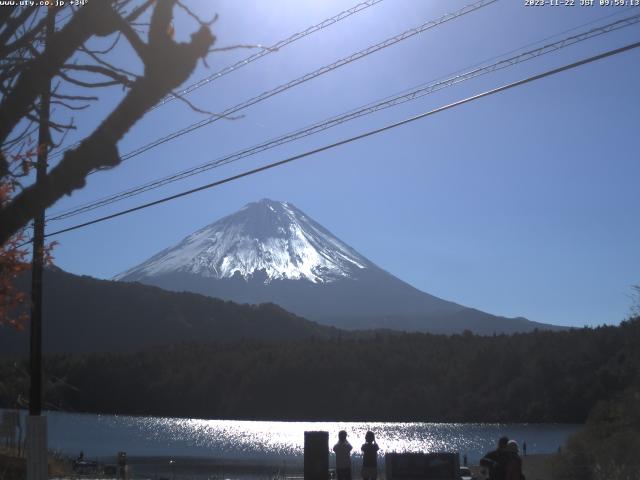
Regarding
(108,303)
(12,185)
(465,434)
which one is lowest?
(465,434)

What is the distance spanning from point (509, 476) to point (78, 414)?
97.3 meters

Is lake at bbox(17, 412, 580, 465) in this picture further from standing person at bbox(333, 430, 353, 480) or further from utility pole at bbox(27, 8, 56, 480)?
utility pole at bbox(27, 8, 56, 480)

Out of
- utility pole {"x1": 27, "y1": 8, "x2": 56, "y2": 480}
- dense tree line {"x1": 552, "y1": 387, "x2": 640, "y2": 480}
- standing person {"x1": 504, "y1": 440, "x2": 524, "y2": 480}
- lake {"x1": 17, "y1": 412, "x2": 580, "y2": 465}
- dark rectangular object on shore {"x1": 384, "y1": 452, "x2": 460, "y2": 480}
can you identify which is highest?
utility pole {"x1": 27, "y1": 8, "x2": 56, "y2": 480}

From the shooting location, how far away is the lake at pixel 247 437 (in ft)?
200

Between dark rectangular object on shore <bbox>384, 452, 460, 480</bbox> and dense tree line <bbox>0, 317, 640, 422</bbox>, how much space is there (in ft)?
247

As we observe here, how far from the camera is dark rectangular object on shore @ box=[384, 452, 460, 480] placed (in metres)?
11.9

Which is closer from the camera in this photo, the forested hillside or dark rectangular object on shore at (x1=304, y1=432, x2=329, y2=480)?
dark rectangular object on shore at (x1=304, y1=432, x2=329, y2=480)

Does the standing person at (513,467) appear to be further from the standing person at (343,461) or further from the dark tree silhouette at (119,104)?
the dark tree silhouette at (119,104)

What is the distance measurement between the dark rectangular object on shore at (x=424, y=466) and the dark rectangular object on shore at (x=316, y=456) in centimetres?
103

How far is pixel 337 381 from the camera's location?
99.4 m

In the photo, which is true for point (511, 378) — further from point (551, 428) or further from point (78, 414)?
point (78, 414)

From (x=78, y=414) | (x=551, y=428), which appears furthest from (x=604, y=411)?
(x=78, y=414)

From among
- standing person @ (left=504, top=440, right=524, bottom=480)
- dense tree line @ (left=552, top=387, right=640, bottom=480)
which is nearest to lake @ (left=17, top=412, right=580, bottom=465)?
dense tree line @ (left=552, top=387, right=640, bottom=480)

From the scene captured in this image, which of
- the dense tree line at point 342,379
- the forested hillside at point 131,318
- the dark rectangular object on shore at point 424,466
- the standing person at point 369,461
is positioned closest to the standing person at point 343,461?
the standing person at point 369,461
